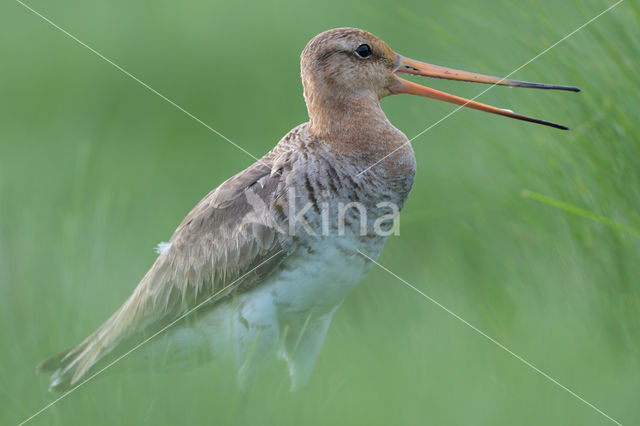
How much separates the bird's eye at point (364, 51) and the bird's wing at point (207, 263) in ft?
2.31

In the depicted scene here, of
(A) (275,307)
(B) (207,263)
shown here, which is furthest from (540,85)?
(B) (207,263)

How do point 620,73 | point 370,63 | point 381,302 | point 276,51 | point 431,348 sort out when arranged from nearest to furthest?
point 620,73 → point 431,348 → point 370,63 → point 381,302 → point 276,51

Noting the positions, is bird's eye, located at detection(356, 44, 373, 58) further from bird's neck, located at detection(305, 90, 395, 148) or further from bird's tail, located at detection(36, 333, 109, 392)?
bird's tail, located at detection(36, 333, 109, 392)

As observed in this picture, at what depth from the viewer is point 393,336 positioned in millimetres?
4344

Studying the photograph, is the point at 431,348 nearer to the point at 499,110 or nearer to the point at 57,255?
the point at 499,110

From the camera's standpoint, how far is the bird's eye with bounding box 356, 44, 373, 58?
430 cm

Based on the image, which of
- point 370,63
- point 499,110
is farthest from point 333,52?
point 499,110

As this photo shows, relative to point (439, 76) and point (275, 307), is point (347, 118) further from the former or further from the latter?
point (275, 307)

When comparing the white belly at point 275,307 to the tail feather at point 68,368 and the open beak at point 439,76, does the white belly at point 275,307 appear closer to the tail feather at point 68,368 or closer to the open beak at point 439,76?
the tail feather at point 68,368

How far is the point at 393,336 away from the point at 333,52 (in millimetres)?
1415

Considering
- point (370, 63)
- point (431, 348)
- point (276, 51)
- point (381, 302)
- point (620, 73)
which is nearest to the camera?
point (620, 73)

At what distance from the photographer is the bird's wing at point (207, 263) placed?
4234 millimetres

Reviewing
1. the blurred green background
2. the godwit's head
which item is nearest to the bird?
the godwit's head

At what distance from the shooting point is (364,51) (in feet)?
14.2
